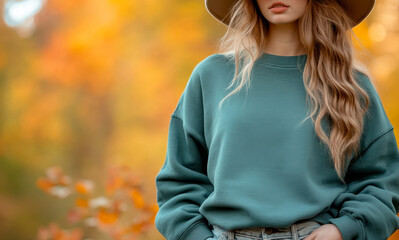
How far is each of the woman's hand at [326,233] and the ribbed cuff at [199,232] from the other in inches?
13.9

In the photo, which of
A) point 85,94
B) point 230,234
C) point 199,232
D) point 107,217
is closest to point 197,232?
point 199,232

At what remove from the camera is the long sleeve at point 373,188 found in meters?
1.83

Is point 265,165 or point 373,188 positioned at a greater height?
point 265,165

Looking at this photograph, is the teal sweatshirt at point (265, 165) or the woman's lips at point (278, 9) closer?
the teal sweatshirt at point (265, 165)

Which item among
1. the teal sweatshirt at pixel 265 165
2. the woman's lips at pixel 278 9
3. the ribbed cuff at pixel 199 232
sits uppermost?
the woman's lips at pixel 278 9

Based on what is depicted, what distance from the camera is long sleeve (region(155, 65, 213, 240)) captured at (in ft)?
6.38

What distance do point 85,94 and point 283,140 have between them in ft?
14.5

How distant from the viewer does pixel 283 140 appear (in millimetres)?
1825

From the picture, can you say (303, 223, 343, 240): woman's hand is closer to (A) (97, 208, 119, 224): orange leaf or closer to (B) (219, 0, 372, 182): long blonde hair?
(B) (219, 0, 372, 182): long blonde hair

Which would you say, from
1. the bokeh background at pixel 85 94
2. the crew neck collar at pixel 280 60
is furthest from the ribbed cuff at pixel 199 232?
the bokeh background at pixel 85 94

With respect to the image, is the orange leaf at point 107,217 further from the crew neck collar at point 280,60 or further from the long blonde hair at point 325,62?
the crew neck collar at point 280,60

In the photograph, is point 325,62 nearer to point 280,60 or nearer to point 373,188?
point 280,60

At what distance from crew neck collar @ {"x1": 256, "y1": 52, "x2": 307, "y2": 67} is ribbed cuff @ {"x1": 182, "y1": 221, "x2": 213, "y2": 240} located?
2.13 feet

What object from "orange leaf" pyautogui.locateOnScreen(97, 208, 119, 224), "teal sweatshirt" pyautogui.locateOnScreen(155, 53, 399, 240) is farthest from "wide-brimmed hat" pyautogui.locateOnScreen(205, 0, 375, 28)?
"orange leaf" pyautogui.locateOnScreen(97, 208, 119, 224)
